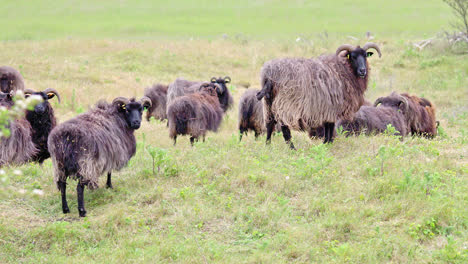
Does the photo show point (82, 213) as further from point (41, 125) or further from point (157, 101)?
point (157, 101)

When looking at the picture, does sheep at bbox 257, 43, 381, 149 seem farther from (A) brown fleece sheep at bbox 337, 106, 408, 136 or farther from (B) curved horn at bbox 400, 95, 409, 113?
(B) curved horn at bbox 400, 95, 409, 113

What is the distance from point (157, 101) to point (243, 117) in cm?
629

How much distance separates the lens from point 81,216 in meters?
7.06

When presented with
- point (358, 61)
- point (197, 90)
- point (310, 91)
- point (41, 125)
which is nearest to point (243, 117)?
point (197, 90)

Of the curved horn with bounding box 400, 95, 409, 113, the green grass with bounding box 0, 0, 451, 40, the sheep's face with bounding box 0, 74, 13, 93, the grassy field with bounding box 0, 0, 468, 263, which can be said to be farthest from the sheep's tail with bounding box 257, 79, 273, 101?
the green grass with bounding box 0, 0, 451, 40

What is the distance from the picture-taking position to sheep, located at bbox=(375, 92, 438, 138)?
491 inches

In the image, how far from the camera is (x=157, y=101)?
18.0 meters

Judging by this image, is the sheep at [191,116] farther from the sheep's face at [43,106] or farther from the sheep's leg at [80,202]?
the sheep's leg at [80,202]

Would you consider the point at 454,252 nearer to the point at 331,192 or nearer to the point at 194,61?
the point at 331,192

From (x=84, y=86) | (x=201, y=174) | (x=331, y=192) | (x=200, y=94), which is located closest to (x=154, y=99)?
(x=84, y=86)

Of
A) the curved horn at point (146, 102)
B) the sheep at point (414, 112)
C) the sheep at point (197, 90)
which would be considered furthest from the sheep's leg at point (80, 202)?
the sheep at point (414, 112)

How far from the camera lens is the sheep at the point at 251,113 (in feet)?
40.5

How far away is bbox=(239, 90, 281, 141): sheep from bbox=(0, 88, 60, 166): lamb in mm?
4632

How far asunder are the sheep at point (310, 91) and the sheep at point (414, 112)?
2710 millimetres
